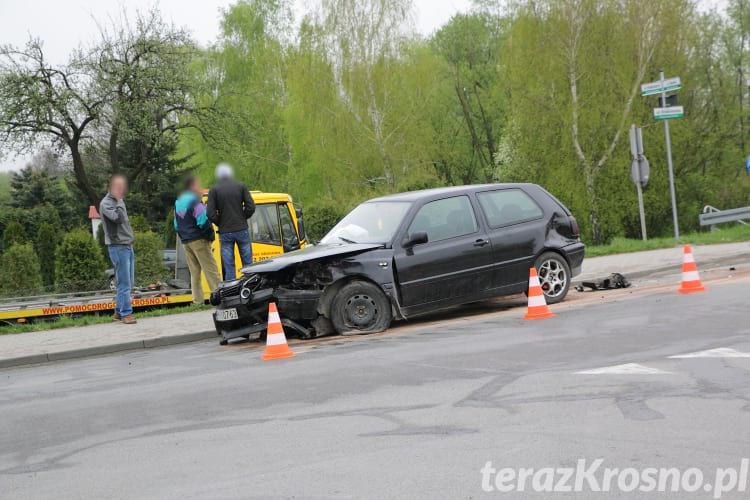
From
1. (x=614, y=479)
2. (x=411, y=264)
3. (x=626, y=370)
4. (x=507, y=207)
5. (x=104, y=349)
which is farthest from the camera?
(x=507, y=207)

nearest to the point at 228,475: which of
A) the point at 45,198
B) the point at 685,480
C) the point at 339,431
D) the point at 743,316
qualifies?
the point at 339,431

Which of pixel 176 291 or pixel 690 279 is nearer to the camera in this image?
pixel 690 279

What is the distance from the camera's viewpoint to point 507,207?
12062mm

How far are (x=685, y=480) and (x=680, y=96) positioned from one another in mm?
35755

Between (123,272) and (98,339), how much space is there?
4.86ft

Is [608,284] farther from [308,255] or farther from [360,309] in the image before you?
[308,255]

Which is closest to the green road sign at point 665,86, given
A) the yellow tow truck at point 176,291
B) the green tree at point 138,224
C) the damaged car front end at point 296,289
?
the yellow tow truck at point 176,291

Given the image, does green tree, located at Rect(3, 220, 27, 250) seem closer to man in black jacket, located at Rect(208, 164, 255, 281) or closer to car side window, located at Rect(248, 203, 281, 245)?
Result: car side window, located at Rect(248, 203, 281, 245)

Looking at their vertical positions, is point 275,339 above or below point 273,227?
below

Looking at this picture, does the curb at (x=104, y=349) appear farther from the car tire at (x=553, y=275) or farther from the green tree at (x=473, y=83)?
the green tree at (x=473, y=83)

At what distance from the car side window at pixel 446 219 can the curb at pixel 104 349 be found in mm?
3212

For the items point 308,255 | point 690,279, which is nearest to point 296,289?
point 308,255

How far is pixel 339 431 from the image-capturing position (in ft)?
19.3

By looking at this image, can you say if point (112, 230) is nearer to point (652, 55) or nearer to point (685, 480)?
point (685, 480)
